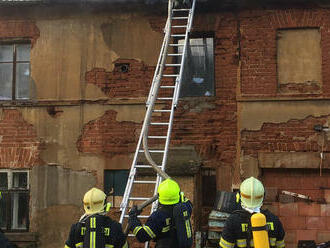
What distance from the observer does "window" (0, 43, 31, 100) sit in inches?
345

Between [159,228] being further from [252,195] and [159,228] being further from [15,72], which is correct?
[15,72]

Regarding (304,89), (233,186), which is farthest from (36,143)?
(304,89)

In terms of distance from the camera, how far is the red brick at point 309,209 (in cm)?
765

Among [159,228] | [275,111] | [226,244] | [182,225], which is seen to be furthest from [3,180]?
[226,244]

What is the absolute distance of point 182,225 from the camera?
466 cm

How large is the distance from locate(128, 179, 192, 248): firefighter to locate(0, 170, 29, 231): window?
4185 millimetres

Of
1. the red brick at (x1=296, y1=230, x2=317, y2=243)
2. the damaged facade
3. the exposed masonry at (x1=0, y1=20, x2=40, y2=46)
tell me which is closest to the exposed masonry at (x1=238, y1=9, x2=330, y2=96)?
the damaged facade

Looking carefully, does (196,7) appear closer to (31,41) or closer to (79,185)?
(31,41)

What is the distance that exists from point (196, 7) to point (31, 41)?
3.24 m

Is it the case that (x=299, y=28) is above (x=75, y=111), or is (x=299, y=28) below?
above

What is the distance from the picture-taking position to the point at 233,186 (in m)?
7.84

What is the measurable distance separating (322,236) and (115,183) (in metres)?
3.70

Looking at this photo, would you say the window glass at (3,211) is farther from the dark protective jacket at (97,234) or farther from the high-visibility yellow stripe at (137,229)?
the high-visibility yellow stripe at (137,229)

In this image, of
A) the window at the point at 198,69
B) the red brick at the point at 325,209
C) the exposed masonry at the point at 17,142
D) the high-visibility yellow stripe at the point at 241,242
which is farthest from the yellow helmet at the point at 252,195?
the exposed masonry at the point at 17,142
